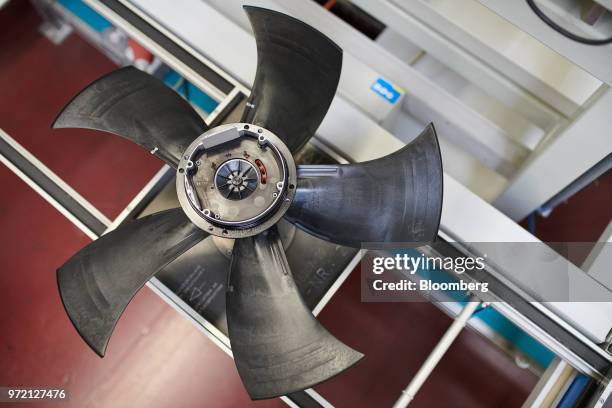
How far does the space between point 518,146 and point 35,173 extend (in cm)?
162

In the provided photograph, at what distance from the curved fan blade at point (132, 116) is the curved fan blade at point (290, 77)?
7.5 inches

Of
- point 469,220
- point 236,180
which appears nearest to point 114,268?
point 236,180

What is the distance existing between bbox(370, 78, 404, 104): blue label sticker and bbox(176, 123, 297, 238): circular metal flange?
60 centimetres

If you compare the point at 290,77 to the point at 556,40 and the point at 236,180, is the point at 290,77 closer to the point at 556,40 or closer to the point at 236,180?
the point at 236,180

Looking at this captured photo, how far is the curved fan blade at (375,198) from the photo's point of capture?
1.29 meters

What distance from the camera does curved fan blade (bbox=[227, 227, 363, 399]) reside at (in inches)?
45.0

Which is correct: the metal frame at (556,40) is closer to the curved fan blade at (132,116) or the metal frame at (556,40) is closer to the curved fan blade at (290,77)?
the curved fan blade at (290,77)

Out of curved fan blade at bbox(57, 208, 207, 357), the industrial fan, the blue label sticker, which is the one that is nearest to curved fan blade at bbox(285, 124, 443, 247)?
the industrial fan

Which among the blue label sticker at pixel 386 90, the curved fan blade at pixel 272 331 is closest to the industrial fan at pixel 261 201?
the curved fan blade at pixel 272 331

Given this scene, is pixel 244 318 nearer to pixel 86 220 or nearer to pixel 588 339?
pixel 86 220

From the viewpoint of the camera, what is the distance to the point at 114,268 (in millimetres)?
1263

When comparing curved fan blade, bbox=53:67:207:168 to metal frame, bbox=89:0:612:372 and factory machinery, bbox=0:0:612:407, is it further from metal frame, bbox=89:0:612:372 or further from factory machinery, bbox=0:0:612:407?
metal frame, bbox=89:0:612:372

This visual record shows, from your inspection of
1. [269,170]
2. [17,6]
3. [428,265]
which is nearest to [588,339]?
[428,265]

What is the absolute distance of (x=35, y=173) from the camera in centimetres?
161
